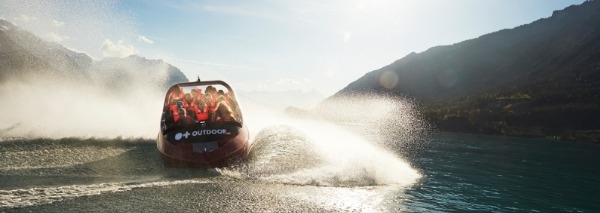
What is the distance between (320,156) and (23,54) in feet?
673

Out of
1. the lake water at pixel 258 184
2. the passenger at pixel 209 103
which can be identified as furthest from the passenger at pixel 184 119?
the lake water at pixel 258 184

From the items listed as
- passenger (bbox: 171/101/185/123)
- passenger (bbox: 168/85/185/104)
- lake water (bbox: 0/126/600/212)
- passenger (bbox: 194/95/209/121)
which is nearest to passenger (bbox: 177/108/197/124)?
passenger (bbox: 171/101/185/123)

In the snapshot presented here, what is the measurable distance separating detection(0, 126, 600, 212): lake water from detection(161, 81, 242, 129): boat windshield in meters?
1.93

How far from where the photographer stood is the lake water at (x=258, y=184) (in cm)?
1067

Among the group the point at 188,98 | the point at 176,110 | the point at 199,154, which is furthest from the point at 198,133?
the point at 188,98

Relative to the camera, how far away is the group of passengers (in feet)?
57.2

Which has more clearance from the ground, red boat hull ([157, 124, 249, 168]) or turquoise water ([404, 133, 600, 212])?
red boat hull ([157, 124, 249, 168])

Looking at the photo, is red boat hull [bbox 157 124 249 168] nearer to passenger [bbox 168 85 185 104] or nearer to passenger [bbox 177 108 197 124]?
passenger [bbox 177 108 197 124]

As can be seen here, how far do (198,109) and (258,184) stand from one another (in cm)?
773

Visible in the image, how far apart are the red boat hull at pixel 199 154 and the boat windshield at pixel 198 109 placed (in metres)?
1.09

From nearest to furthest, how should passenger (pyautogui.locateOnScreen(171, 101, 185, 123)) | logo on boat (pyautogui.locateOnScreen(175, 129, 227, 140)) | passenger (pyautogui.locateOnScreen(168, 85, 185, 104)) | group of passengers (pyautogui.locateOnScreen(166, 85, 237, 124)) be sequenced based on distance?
1. logo on boat (pyautogui.locateOnScreen(175, 129, 227, 140))
2. group of passengers (pyautogui.locateOnScreen(166, 85, 237, 124))
3. passenger (pyautogui.locateOnScreen(171, 101, 185, 123))
4. passenger (pyautogui.locateOnScreen(168, 85, 185, 104))

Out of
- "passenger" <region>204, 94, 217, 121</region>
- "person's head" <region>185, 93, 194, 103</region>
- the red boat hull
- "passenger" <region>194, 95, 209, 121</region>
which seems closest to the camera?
the red boat hull

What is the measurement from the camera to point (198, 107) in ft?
65.9

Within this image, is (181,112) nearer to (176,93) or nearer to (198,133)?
(198,133)
